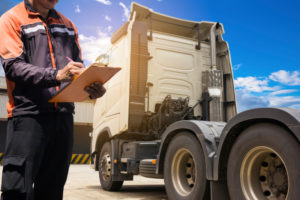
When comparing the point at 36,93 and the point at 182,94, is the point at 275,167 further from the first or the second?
the point at 182,94

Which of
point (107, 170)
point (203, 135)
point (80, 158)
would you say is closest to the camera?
point (203, 135)

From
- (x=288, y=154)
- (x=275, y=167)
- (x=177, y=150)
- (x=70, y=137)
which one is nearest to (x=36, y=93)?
(x=70, y=137)

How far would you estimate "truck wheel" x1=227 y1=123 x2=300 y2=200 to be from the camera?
267 cm

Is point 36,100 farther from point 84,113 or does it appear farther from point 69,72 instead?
point 84,113

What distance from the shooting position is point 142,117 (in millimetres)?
5938

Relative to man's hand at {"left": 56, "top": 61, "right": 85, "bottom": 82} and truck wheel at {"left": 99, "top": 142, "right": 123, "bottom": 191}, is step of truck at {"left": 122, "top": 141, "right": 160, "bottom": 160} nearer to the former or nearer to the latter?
truck wheel at {"left": 99, "top": 142, "right": 123, "bottom": 191}

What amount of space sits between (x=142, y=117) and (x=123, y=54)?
126 centimetres

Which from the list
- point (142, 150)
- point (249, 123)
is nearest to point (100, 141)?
point (142, 150)

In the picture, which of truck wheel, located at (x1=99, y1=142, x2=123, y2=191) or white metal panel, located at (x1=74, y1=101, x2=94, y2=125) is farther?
white metal panel, located at (x1=74, y1=101, x2=94, y2=125)

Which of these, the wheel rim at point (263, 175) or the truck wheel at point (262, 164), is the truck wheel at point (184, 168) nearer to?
the truck wheel at point (262, 164)

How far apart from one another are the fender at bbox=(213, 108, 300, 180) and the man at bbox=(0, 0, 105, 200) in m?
1.56

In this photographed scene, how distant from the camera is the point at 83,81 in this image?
5.78ft

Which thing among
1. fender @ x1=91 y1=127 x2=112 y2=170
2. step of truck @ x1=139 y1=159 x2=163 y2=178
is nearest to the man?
step of truck @ x1=139 y1=159 x2=163 y2=178

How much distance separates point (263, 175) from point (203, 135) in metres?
0.95
